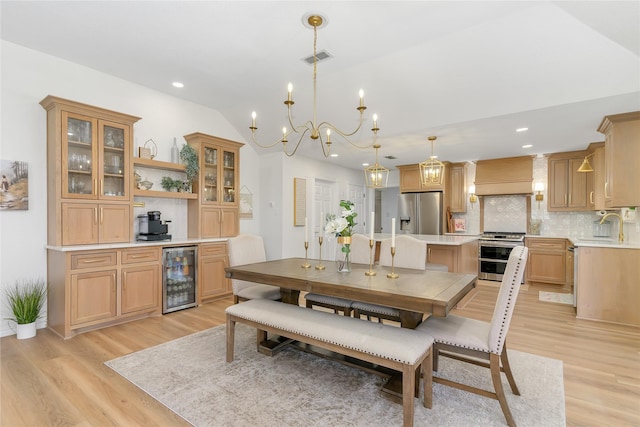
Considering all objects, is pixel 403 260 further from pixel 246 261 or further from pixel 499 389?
pixel 246 261

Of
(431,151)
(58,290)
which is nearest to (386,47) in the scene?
(431,151)

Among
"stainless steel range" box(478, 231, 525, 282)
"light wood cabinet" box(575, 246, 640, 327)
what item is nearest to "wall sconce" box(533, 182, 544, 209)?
"stainless steel range" box(478, 231, 525, 282)

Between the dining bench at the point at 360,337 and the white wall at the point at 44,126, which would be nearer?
the dining bench at the point at 360,337

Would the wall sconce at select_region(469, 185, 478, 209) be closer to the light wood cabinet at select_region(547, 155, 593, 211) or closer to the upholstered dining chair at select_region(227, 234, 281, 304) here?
the light wood cabinet at select_region(547, 155, 593, 211)

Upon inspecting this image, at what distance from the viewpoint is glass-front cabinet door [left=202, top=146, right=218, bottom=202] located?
4605 millimetres

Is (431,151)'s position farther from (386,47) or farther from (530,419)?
(530,419)

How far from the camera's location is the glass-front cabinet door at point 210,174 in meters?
4.61

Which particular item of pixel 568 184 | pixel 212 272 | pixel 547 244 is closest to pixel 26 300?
pixel 212 272

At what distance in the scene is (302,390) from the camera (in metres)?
2.16

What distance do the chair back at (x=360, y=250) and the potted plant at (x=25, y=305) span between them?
329 cm

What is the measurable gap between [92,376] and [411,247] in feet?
9.44

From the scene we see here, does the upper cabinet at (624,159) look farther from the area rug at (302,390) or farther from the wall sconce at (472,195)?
the wall sconce at (472,195)

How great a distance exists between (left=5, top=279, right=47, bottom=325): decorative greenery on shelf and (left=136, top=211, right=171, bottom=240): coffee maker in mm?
1087

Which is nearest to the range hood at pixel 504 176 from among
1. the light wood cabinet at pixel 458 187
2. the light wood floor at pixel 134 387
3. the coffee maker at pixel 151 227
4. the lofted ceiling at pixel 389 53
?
the light wood cabinet at pixel 458 187
